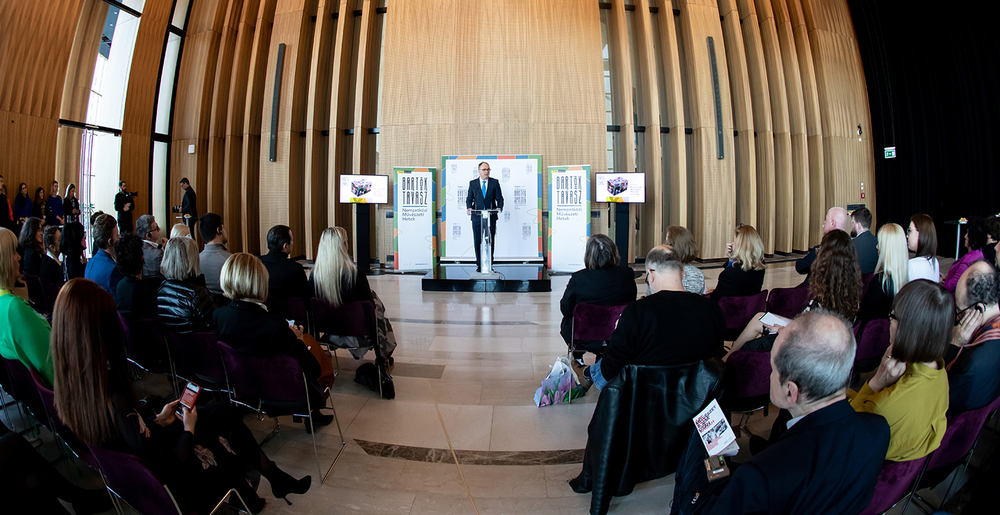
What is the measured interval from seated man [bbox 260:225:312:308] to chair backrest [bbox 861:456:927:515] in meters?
3.31

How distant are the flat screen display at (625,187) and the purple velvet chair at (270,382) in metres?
6.96

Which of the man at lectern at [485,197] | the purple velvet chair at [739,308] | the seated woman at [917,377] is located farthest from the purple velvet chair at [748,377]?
the man at lectern at [485,197]

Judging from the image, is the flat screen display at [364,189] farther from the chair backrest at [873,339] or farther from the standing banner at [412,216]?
the chair backrest at [873,339]

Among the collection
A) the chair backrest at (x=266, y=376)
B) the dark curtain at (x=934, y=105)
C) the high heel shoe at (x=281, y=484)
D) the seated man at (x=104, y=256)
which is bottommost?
the high heel shoe at (x=281, y=484)

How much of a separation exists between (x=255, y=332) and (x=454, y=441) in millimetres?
1232

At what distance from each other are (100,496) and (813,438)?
2.48 m

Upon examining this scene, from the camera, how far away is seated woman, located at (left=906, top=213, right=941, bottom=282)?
3.39 metres

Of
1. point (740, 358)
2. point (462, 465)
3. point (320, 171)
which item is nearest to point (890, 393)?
point (740, 358)

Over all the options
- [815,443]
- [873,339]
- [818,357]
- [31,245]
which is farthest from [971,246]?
[31,245]

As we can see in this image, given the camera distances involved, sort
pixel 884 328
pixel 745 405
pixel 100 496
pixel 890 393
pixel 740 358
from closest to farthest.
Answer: pixel 890 393 < pixel 100 496 < pixel 740 358 < pixel 745 405 < pixel 884 328

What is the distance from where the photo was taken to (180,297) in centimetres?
270

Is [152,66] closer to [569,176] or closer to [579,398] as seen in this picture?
[569,176]

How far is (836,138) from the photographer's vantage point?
1039 centimetres

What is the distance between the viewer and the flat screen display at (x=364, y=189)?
→ 8.61 m
